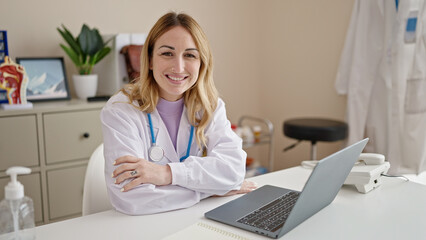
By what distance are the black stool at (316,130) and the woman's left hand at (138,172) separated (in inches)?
64.9

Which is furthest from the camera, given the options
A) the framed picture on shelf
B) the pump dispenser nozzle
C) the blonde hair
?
the framed picture on shelf

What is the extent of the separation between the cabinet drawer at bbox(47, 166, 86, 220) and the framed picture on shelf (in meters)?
0.48

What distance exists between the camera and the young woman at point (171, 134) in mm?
1384

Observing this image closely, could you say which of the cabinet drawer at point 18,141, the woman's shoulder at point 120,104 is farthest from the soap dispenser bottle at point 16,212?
the cabinet drawer at point 18,141

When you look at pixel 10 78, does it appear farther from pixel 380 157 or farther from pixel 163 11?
pixel 380 157

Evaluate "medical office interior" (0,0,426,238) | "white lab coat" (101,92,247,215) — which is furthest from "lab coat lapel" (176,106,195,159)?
"medical office interior" (0,0,426,238)

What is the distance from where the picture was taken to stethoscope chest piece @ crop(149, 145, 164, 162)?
1.54 meters

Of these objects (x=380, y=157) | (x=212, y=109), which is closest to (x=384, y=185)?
(x=380, y=157)

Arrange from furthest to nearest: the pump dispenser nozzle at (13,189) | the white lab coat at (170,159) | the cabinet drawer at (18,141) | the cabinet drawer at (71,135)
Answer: the cabinet drawer at (71,135) → the cabinet drawer at (18,141) → the white lab coat at (170,159) → the pump dispenser nozzle at (13,189)

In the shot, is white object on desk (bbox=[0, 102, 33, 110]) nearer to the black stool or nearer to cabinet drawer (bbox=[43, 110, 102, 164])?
cabinet drawer (bbox=[43, 110, 102, 164])

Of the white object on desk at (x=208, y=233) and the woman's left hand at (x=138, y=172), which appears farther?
the woman's left hand at (x=138, y=172)

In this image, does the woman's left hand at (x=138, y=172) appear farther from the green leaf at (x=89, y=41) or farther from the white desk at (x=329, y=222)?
the green leaf at (x=89, y=41)

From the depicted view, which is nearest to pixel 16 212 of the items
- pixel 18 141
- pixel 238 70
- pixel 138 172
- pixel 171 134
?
pixel 138 172

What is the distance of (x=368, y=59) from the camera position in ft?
9.86
